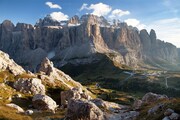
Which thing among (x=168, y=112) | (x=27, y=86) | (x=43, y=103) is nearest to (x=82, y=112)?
(x=168, y=112)

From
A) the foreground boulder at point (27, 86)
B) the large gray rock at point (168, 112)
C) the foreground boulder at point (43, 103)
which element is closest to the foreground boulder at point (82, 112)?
the large gray rock at point (168, 112)

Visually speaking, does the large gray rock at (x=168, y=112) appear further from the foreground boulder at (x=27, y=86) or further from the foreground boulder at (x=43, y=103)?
the foreground boulder at (x=27, y=86)

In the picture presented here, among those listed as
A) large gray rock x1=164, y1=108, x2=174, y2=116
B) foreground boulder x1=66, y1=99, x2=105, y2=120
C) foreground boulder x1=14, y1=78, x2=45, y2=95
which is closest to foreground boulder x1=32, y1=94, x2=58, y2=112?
foreground boulder x1=14, y1=78, x2=45, y2=95

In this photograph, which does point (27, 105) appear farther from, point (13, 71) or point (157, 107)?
point (157, 107)

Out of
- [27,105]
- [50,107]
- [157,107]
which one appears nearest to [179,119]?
[157,107]

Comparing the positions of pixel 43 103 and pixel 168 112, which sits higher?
pixel 168 112

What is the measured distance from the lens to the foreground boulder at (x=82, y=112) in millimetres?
48406

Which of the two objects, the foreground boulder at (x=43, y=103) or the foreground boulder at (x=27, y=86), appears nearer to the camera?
the foreground boulder at (x=43, y=103)

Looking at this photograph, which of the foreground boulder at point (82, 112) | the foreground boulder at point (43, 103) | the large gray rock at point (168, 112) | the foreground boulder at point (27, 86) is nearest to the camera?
the large gray rock at point (168, 112)

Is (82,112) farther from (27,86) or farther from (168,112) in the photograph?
(27,86)

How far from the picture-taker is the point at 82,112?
48969mm

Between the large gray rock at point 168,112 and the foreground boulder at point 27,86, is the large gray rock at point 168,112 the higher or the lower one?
the higher one

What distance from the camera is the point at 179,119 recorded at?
36188 mm

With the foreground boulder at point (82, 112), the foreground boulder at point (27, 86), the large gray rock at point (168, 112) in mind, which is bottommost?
the foreground boulder at point (27, 86)
